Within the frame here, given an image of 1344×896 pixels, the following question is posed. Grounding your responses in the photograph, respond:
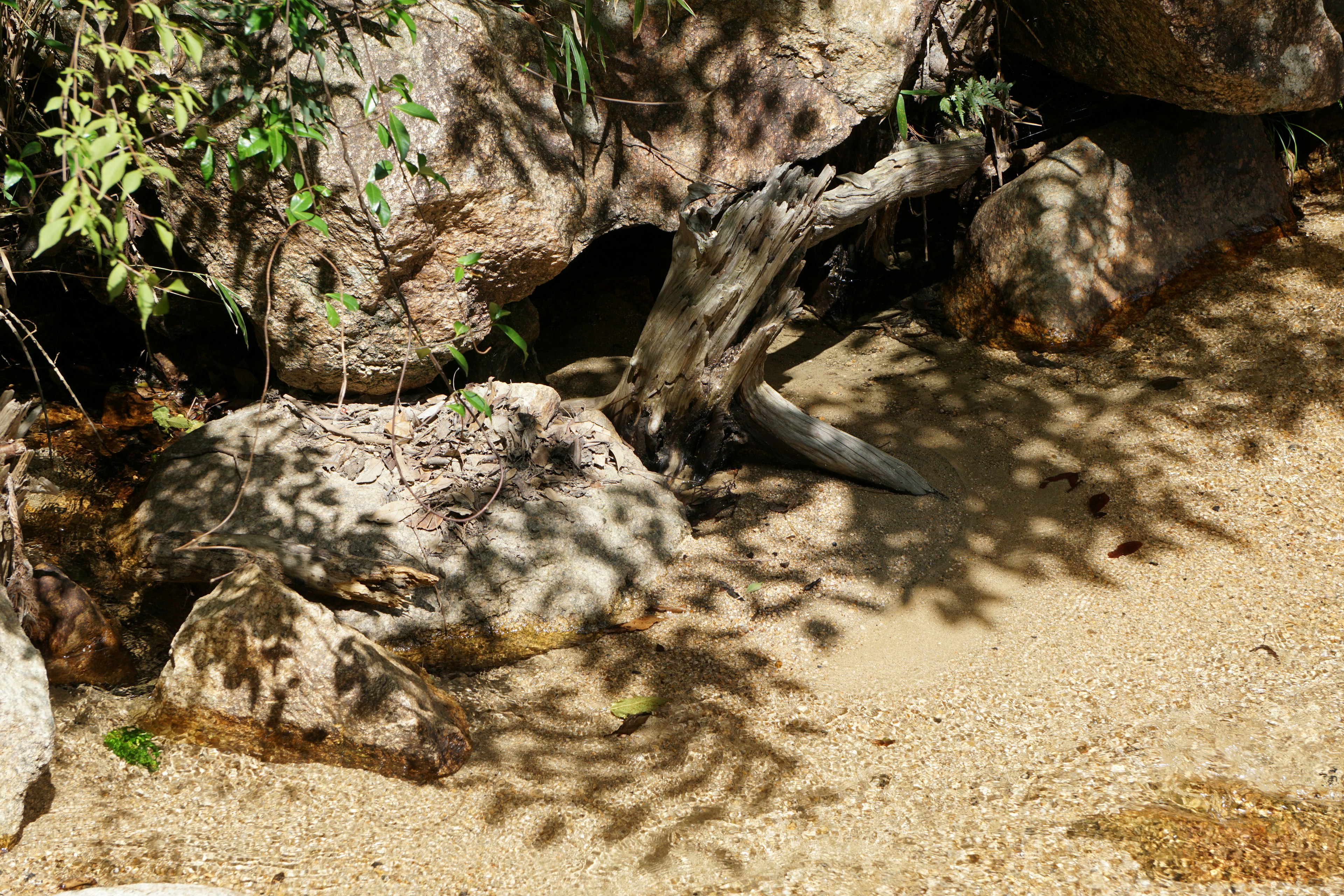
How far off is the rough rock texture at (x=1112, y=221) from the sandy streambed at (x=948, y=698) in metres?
0.23

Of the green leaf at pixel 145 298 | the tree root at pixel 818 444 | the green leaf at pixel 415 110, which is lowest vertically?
the tree root at pixel 818 444

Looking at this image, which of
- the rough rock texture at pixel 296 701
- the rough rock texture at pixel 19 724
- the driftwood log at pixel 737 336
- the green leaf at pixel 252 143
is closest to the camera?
the green leaf at pixel 252 143

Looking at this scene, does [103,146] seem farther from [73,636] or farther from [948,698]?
[948,698]

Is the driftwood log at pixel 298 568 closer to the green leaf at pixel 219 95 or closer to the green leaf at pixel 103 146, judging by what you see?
the green leaf at pixel 219 95

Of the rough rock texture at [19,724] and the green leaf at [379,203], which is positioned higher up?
the green leaf at [379,203]

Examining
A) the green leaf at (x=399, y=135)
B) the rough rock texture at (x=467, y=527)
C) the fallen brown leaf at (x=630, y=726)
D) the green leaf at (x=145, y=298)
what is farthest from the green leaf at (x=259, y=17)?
the fallen brown leaf at (x=630, y=726)

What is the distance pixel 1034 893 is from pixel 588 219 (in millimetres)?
2946

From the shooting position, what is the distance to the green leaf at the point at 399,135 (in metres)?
2.22

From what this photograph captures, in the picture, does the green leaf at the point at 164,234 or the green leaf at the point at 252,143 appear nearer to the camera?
the green leaf at the point at 164,234

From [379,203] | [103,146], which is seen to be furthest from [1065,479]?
[103,146]

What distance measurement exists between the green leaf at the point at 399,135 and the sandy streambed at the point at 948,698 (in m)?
1.68

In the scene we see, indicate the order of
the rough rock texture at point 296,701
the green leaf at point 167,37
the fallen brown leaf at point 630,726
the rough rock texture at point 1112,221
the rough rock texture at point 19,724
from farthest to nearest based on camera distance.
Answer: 1. the rough rock texture at point 1112,221
2. the fallen brown leaf at point 630,726
3. the rough rock texture at point 296,701
4. the rough rock texture at point 19,724
5. the green leaf at point 167,37

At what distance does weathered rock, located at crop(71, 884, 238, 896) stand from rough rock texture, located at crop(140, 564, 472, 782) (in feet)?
2.07

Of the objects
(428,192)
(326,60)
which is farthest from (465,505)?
(326,60)
